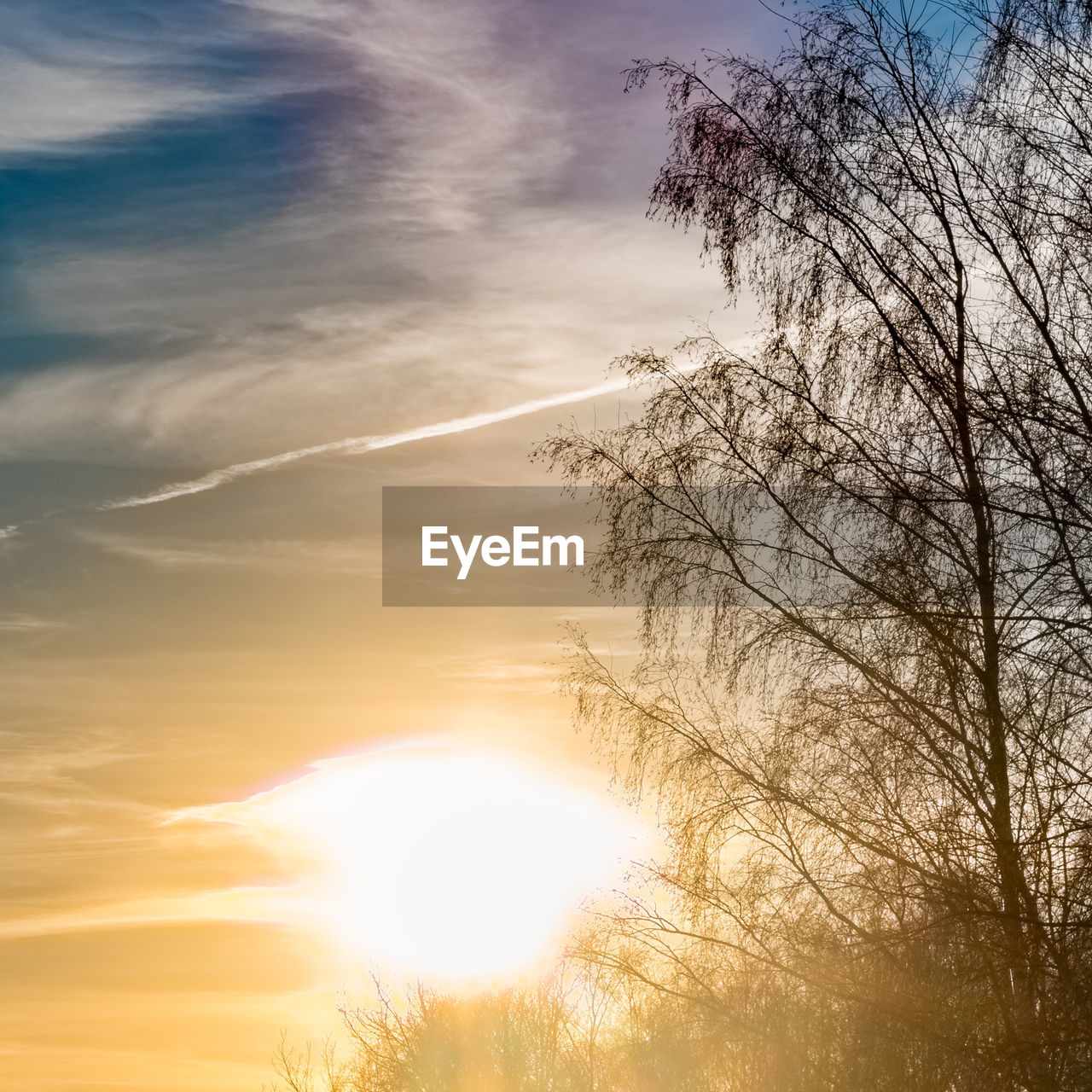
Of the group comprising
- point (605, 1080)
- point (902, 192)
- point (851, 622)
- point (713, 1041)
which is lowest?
point (605, 1080)

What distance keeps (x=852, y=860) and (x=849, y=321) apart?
3.33m

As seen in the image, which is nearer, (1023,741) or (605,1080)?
(1023,741)

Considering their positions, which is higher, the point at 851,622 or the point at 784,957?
the point at 851,622

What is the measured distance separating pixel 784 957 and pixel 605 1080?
59.1 ft

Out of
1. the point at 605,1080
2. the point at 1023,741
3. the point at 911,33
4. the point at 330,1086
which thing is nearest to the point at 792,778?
the point at 1023,741

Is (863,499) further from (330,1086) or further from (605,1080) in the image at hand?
(330,1086)

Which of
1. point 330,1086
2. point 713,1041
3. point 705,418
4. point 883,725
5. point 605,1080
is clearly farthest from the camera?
point 330,1086

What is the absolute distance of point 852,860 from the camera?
806 centimetres

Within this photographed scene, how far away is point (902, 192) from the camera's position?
8258 mm

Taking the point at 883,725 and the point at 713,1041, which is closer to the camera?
the point at 883,725

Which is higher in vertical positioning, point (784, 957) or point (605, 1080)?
point (784, 957)

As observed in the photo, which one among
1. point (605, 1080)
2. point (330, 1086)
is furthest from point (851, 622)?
point (330, 1086)

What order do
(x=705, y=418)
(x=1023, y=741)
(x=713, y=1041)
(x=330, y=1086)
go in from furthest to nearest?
1. (x=330, y=1086)
2. (x=713, y=1041)
3. (x=705, y=418)
4. (x=1023, y=741)

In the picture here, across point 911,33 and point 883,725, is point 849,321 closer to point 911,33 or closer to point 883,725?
point 911,33
